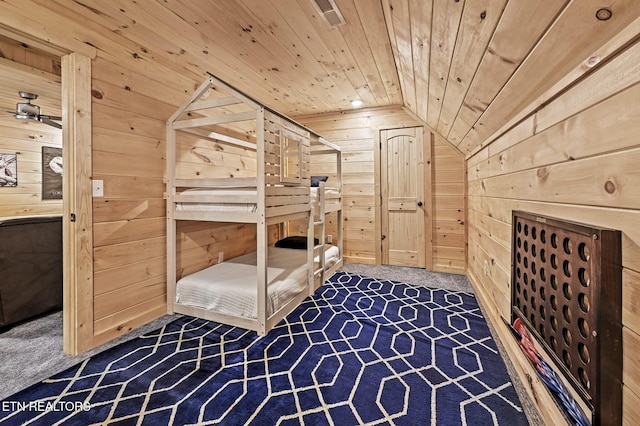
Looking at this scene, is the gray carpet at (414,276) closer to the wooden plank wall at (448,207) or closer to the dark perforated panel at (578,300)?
the wooden plank wall at (448,207)

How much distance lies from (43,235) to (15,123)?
216 centimetres

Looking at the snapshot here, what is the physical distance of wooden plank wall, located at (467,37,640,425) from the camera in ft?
2.47

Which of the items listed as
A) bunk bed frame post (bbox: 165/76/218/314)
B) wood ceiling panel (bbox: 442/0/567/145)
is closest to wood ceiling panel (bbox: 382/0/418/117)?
wood ceiling panel (bbox: 442/0/567/145)

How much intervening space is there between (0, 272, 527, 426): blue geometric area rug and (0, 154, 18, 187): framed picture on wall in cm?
311

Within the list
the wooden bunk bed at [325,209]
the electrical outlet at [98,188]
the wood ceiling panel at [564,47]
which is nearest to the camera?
the wood ceiling panel at [564,47]

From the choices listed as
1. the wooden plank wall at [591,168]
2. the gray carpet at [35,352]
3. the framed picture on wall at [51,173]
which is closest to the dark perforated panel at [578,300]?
the wooden plank wall at [591,168]

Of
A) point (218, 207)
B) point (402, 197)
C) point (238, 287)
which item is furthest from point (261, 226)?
point (402, 197)

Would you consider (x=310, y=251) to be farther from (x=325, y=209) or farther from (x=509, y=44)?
(x=509, y=44)

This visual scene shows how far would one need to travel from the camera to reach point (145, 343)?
1.90 meters

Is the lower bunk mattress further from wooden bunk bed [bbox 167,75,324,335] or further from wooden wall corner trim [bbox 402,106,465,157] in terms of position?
wooden wall corner trim [bbox 402,106,465,157]

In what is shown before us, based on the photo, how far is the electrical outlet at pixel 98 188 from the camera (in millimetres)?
1846

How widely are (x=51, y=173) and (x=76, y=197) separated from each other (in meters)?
2.81

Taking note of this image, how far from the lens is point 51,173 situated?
362cm

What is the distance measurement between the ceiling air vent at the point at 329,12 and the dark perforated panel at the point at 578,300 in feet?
5.61
